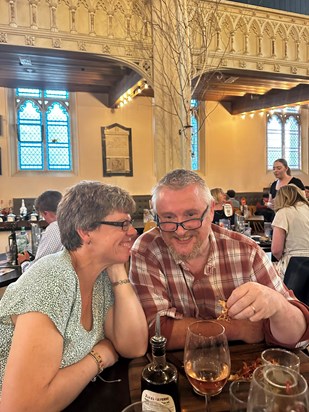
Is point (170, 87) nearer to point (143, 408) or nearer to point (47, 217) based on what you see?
point (47, 217)

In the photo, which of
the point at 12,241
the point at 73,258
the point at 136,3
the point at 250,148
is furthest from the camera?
the point at 250,148

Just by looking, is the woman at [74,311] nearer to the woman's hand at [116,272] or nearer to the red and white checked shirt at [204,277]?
the woman's hand at [116,272]

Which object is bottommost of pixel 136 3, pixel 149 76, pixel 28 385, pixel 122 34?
pixel 28 385

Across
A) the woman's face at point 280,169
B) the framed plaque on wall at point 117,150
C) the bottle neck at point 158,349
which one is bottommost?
the bottle neck at point 158,349

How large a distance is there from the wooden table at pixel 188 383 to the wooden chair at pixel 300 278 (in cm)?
95

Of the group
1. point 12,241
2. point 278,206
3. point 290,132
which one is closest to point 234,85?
point 290,132

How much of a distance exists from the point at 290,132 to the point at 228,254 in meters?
10.7

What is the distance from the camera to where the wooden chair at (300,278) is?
209cm

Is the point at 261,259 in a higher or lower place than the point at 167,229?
lower

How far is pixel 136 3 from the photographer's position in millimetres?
4609

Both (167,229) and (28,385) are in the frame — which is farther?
(167,229)

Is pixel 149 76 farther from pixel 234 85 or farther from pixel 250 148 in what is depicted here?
pixel 250 148

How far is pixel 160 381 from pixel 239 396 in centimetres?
21

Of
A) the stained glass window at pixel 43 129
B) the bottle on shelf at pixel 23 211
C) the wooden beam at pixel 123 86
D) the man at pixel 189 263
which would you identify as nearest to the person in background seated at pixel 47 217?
the man at pixel 189 263
